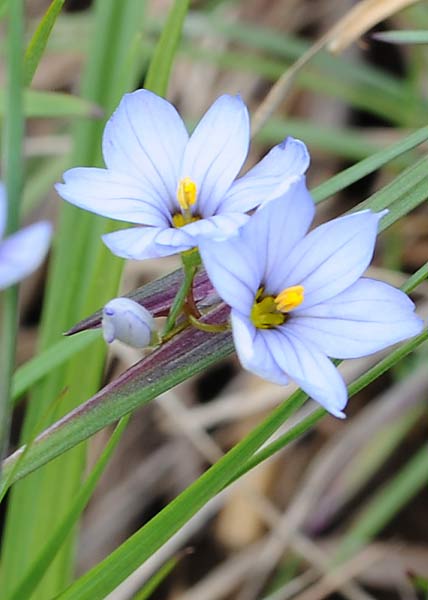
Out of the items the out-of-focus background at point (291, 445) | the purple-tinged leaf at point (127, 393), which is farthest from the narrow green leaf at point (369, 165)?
the out-of-focus background at point (291, 445)

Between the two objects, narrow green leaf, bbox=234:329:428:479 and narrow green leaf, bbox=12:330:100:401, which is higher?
narrow green leaf, bbox=12:330:100:401

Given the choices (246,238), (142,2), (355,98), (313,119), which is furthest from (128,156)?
(313,119)

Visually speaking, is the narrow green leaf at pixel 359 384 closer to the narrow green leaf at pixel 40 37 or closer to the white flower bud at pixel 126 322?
the white flower bud at pixel 126 322

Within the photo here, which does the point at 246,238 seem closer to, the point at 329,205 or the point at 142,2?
the point at 142,2

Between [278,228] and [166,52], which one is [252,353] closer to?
[278,228]

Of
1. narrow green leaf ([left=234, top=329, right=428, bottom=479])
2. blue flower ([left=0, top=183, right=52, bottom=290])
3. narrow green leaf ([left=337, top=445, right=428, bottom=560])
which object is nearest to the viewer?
blue flower ([left=0, top=183, right=52, bottom=290])

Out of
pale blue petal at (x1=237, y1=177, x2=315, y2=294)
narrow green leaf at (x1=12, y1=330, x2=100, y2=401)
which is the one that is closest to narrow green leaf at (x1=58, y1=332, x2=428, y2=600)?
pale blue petal at (x1=237, y1=177, x2=315, y2=294)

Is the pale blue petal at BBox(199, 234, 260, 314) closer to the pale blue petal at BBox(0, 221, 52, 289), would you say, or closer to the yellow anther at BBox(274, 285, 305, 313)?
the yellow anther at BBox(274, 285, 305, 313)

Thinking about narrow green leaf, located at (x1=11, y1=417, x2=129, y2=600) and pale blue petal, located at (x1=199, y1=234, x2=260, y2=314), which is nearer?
pale blue petal, located at (x1=199, y1=234, x2=260, y2=314)
